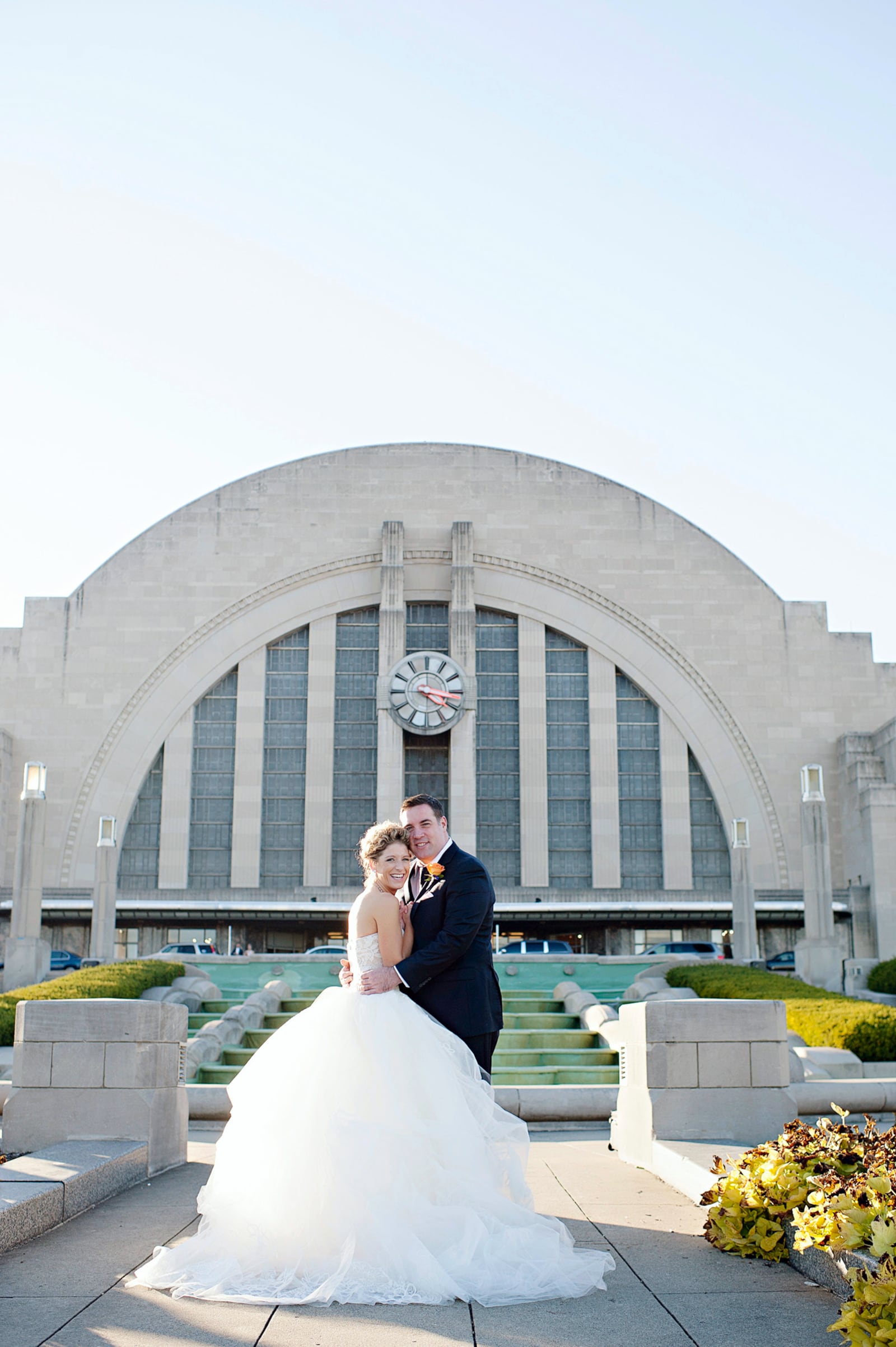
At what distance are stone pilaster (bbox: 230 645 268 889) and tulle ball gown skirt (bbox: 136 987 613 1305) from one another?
32.4m

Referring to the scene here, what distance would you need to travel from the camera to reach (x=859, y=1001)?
19.3m

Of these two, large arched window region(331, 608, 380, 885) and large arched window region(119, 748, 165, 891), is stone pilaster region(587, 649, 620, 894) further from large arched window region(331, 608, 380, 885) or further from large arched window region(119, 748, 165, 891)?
large arched window region(119, 748, 165, 891)

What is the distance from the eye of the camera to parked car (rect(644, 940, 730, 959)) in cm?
3397

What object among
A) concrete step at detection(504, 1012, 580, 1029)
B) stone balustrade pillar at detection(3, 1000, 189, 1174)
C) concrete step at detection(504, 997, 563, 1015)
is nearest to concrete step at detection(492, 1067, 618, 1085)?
concrete step at detection(504, 1012, 580, 1029)

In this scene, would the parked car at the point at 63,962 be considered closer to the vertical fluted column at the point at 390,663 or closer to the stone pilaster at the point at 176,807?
the stone pilaster at the point at 176,807

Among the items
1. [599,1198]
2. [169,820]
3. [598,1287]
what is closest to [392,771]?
[169,820]

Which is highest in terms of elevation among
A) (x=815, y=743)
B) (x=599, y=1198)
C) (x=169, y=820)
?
(x=815, y=743)

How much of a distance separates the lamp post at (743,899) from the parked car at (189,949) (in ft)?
47.3

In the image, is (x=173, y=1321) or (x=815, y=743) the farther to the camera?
(x=815, y=743)

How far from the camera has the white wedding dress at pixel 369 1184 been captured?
5473mm

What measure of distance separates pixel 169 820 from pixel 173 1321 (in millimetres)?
34538

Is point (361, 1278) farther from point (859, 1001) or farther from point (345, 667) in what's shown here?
point (345, 667)

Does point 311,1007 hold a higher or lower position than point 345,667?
lower

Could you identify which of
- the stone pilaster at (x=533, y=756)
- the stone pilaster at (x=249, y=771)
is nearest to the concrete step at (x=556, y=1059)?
the stone pilaster at (x=533, y=756)
